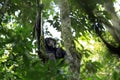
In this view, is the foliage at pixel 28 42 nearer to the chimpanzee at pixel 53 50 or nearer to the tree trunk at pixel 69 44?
the tree trunk at pixel 69 44

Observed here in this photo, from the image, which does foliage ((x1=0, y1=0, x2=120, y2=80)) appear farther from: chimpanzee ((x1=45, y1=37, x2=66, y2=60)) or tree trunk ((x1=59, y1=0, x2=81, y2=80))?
chimpanzee ((x1=45, y1=37, x2=66, y2=60))

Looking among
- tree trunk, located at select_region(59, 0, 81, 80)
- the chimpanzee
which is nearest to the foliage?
tree trunk, located at select_region(59, 0, 81, 80)

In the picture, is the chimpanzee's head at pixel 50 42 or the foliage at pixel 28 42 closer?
the foliage at pixel 28 42

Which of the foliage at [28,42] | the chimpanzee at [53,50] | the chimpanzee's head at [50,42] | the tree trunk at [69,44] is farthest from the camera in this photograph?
the chimpanzee's head at [50,42]

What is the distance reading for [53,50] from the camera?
519 cm

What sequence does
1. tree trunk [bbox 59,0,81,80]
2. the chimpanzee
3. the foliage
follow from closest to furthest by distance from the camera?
1. the foliage
2. tree trunk [bbox 59,0,81,80]
3. the chimpanzee

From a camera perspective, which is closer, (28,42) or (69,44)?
(28,42)

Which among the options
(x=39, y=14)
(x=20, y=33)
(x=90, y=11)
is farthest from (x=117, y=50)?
(x=20, y=33)

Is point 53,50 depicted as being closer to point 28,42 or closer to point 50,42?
point 50,42

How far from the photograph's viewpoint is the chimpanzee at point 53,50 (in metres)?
4.91

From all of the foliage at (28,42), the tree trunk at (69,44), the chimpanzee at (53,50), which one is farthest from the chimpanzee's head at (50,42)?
the tree trunk at (69,44)

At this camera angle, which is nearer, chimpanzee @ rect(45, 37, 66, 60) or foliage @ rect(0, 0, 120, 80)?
foliage @ rect(0, 0, 120, 80)

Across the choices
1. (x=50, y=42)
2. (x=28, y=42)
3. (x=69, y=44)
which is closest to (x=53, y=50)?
(x=50, y=42)

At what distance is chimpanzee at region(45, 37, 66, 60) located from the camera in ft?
16.1
